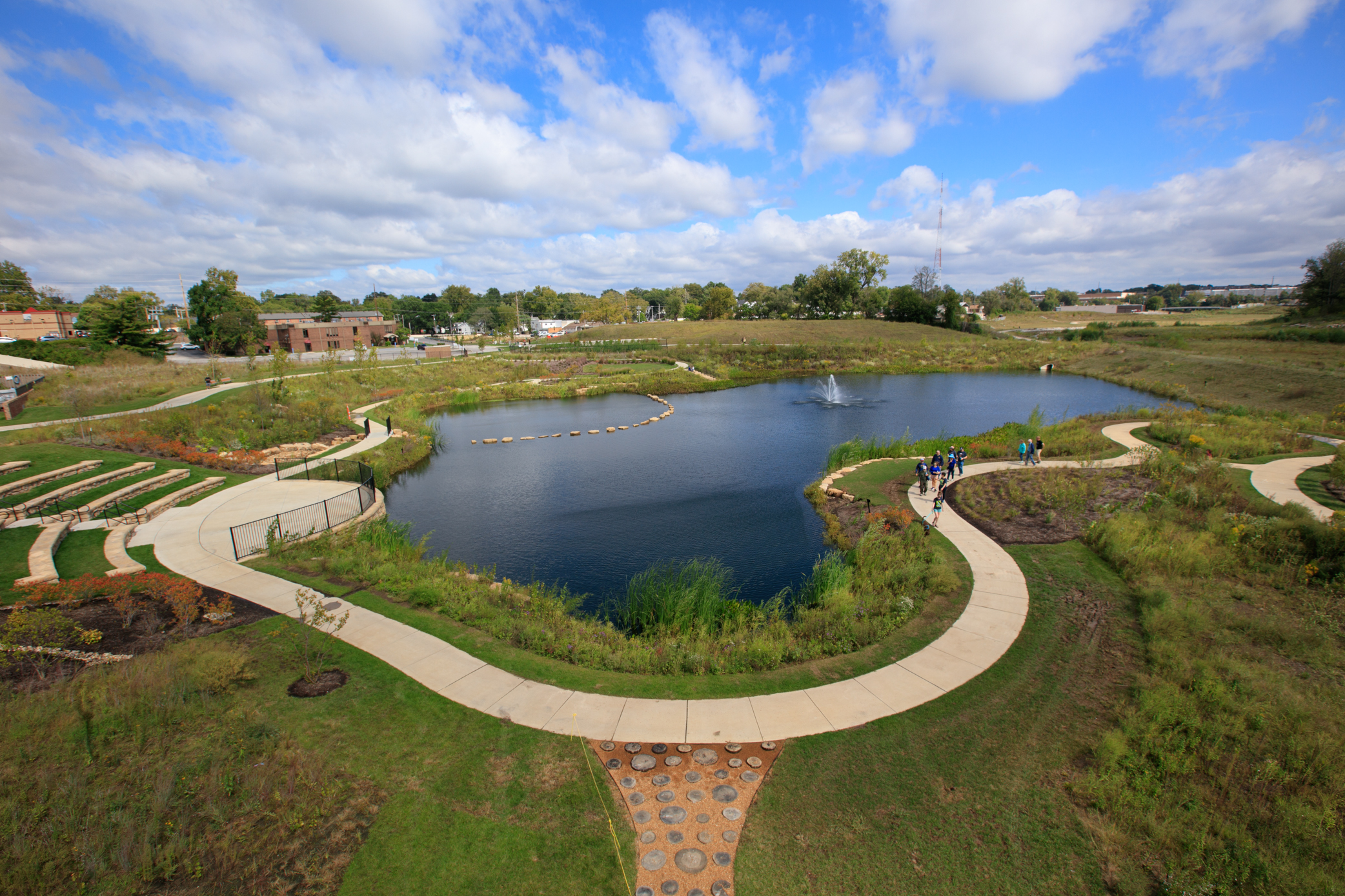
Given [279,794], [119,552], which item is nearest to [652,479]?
[119,552]

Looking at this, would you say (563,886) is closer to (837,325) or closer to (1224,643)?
(1224,643)

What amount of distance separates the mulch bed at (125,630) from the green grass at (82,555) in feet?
8.45

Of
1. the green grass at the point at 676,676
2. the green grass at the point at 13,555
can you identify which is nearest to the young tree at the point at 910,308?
the green grass at the point at 676,676

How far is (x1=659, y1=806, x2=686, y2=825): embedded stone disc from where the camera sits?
23.9 feet

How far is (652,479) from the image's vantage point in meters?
26.2

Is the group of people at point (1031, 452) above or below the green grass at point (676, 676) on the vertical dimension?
above

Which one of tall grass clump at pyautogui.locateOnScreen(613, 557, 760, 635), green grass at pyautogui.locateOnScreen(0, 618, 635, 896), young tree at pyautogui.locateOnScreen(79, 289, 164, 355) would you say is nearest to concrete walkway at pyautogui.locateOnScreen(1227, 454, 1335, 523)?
tall grass clump at pyautogui.locateOnScreen(613, 557, 760, 635)

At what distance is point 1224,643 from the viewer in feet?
34.6

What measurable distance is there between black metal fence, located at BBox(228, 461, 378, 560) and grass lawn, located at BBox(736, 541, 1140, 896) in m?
15.2

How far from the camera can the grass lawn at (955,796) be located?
6500mm

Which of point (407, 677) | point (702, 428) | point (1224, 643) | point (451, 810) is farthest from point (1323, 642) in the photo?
point (702, 428)

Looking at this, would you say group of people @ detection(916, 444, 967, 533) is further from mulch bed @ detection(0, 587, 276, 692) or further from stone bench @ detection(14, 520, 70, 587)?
stone bench @ detection(14, 520, 70, 587)

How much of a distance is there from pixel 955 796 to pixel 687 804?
363 centimetres

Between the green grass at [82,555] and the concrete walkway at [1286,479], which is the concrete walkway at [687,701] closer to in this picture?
the green grass at [82,555]
